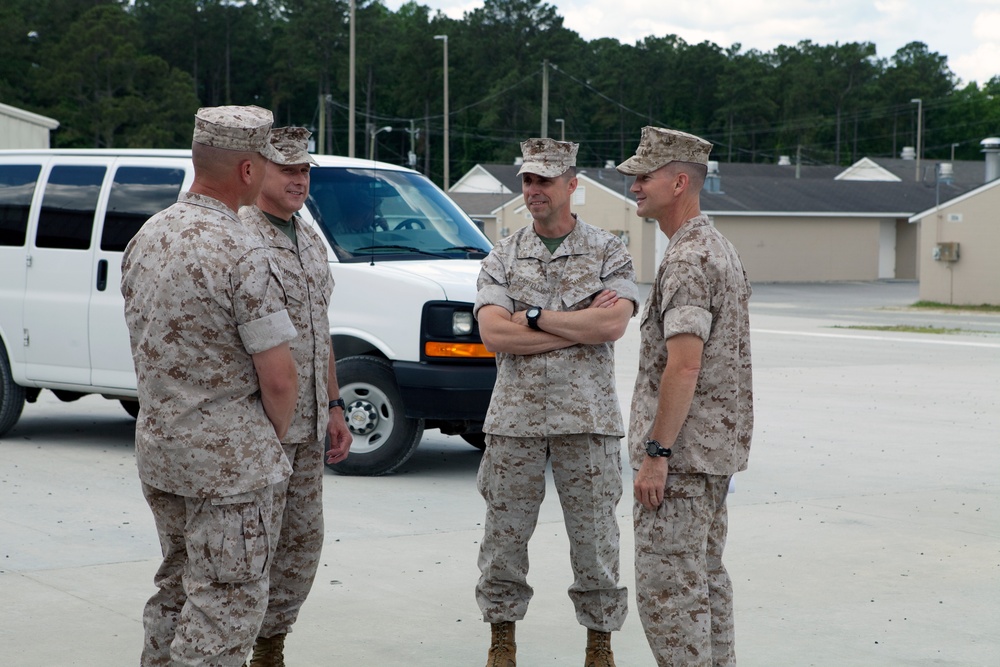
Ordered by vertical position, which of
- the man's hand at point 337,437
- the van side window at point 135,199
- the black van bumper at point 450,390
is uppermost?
the van side window at point 135,199

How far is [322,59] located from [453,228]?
10762cm

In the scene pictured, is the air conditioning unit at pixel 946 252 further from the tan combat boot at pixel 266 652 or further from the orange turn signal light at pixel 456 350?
the tan combat boot at pixel 266 652

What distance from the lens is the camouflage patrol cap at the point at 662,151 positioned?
14.1 feet

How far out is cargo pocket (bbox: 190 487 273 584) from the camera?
154 inches

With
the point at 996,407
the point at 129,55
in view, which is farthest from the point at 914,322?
the point at 129,55

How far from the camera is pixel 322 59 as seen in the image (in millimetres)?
113875

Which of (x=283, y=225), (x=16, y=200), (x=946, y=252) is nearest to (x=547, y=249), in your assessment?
(x=283, y=225)

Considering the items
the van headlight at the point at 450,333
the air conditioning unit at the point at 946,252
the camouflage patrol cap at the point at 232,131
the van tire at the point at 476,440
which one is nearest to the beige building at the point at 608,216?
the air conditioning unit at the point at 946,252

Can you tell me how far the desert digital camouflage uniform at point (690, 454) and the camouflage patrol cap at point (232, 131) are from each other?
1.33 meters

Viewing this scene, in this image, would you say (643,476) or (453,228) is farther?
(453,228)

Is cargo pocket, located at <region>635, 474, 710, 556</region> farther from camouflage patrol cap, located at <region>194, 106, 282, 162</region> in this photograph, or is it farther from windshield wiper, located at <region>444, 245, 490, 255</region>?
windshield wiper, located at <region>444, 245, 490, 255</region>

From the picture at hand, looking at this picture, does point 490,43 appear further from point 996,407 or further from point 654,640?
point 654,640

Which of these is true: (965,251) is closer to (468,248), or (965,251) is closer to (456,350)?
(468,248)

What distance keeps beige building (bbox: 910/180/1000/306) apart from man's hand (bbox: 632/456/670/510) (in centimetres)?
3945
